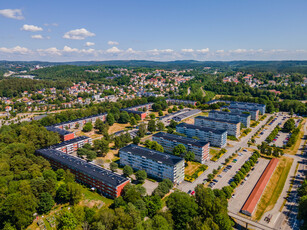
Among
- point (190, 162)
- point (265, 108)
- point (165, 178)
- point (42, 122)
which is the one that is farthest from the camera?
point (265, 108)

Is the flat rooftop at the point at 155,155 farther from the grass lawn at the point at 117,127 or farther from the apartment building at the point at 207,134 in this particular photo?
the grass lawn at the point at 117,127

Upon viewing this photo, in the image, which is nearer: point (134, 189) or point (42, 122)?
point (134, 189)

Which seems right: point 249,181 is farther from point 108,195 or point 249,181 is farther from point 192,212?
point 108,195

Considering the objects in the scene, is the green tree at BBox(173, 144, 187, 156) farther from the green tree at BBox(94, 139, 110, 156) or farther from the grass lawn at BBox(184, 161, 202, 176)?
the green tree at BBox(94, 139, 110, 156)

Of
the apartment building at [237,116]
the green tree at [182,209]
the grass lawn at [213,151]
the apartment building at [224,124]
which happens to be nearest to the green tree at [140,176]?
the green tree at [182,209]

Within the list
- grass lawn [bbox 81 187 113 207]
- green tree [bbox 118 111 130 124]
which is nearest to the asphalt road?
grass lawn [bbox 81 187 113 207]

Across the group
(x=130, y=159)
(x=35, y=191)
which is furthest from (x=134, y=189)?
(x=35, y=191)
